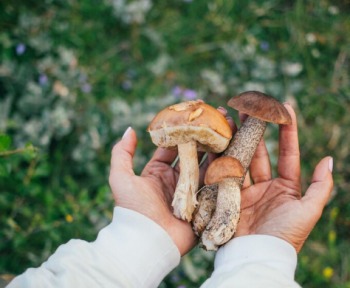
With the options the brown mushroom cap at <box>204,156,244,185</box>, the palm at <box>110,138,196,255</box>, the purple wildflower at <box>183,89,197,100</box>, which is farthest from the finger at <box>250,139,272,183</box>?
the purple wildflower at <box>183,89,197,100</box>

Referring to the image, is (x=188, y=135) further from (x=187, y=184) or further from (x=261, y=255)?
(x=261, y=255)

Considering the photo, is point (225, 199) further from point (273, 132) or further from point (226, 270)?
point (273, 132)

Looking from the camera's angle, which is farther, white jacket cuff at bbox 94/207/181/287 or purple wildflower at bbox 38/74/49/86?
purple wildflower at bbox 38/74/49/86

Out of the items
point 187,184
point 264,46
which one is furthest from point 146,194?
point 264,46

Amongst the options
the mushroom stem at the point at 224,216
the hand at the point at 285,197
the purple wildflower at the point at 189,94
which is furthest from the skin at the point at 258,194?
the purple wildflower at the point at 189,94

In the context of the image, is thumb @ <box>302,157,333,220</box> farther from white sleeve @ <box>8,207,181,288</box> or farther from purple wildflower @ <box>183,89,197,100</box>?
purple wildflower @ <box>183,89,197,100</box>
